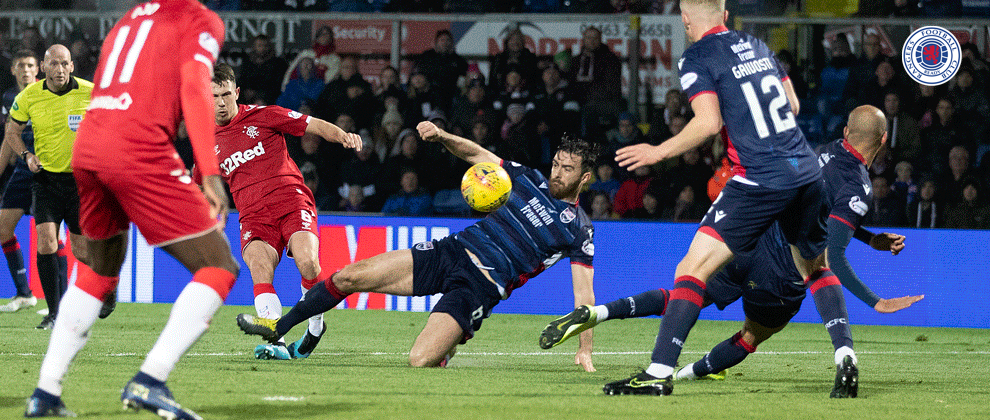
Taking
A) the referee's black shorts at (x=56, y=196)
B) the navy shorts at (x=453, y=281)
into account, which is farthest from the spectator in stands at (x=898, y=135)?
the referee's black shorts at (x=56, y=196)

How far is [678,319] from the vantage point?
505cm

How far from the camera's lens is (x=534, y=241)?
6629mm

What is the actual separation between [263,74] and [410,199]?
2.87 meters

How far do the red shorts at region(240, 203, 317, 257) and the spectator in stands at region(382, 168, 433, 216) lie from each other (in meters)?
5.31

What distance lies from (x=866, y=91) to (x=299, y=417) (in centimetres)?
1024

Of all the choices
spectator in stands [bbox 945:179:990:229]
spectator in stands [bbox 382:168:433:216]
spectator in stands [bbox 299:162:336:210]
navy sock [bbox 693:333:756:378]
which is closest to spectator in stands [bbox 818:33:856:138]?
spectator in stands [bbox 945:179:990:229]

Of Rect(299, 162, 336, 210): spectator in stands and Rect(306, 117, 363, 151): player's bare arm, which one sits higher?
Rect(306, 117, 363, 151): player's bare arm

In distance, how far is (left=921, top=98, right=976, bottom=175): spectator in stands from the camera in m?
12.5

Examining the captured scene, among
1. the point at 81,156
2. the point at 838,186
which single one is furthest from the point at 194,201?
the point at 838,186

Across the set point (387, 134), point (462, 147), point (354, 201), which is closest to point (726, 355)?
point (462, 147)

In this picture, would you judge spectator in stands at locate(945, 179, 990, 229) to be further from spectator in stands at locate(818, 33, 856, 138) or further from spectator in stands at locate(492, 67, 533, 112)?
spectator in stands at locate(492, 67, 533, 112)

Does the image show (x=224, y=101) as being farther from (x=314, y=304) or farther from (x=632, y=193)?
(x=632, y=193)

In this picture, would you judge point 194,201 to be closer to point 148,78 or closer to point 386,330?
point 148,78

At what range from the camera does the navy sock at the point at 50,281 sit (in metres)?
8.53
